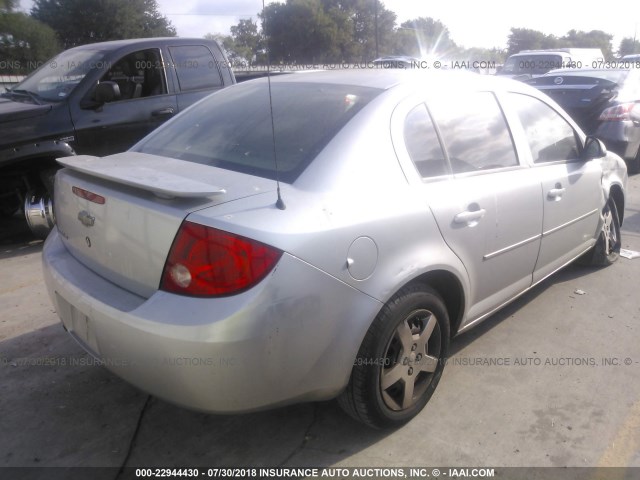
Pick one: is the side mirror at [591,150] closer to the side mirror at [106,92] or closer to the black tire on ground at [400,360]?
the black tire on ground at [400,360]

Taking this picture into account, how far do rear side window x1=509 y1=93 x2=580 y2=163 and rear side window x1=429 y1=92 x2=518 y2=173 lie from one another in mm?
228

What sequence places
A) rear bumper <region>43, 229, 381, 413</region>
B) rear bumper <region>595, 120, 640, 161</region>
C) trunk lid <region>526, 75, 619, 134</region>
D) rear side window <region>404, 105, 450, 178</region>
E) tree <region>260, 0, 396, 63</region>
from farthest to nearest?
tree <region>260, 0, 396, 63</region> → trunk lid <region>526, 75, 619, 134</region> → rear bumper <region>595, 120, 640, 161</region> → rear side window <region>404, 105, 450, 178</region> → rear bumper <region>43, 229, 381, 413</region>

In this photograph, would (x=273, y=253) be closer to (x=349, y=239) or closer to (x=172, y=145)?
(x=349, y=239)

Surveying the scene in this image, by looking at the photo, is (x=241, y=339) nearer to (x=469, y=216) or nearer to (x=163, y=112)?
(x=469, y=216)

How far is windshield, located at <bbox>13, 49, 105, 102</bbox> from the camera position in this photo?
18.6 ft

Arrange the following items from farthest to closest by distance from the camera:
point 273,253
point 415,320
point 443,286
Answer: point 443,286 → point 415,320 → point 273,253

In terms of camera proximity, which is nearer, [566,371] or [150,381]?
[150,381]

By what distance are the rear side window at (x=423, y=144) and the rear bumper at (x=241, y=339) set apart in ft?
2.52

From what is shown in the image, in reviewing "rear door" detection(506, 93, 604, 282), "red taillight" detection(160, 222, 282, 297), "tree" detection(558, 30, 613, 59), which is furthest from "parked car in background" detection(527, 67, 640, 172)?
"tree" detection(558, 30, 613, 59)

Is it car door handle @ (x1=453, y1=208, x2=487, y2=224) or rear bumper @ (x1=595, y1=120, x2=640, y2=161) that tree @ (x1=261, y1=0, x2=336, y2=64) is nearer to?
rear bumper @ (x1=595, y1=120, x2=640, y2=161)

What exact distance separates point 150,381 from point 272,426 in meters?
0.77

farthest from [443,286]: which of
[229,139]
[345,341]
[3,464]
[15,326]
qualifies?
[15,326]

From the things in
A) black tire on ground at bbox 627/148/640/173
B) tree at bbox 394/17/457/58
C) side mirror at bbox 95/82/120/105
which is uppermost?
tree at bbox 394/17/457/58

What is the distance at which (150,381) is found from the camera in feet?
7.11
